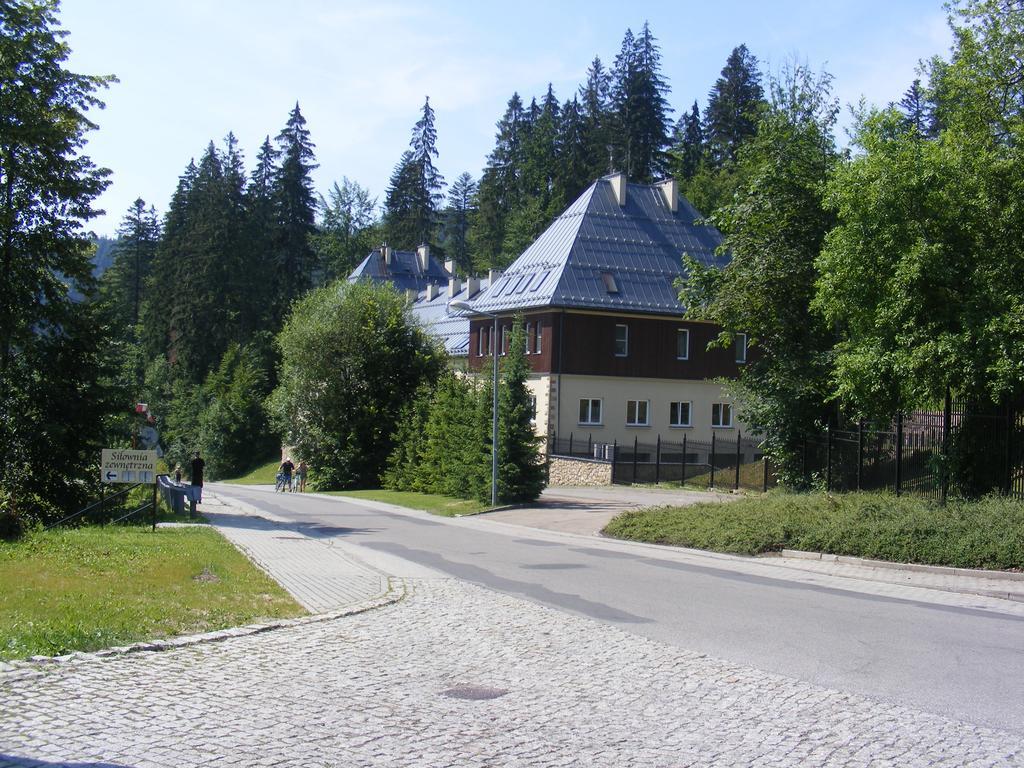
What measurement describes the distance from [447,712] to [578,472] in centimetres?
3691

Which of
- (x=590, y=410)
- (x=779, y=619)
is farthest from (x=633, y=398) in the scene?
(x=779, y=619)

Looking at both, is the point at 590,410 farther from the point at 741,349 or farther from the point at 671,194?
the point at 671,194

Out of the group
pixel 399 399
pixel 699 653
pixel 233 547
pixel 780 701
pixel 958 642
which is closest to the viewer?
pixel 780 701

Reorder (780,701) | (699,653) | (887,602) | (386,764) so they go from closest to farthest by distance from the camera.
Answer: (386,764) → (780,701) → (699,653) → (887,602)

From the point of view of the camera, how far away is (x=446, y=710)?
25.3ft

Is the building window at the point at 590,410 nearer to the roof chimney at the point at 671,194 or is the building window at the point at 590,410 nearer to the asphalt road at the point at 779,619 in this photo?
the roof chimney at the point at 671,194

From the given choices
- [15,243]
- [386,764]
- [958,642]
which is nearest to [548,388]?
[15,243]

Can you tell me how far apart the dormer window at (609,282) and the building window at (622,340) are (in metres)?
1.92

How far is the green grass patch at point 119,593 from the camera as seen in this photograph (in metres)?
9.81

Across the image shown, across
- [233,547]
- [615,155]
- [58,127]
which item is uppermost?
[615,155]

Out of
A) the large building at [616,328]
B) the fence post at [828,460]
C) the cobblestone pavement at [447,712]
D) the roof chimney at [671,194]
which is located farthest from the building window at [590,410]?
the cobblestone pavement at [447,712]

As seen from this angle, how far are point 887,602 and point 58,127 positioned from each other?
23.7m

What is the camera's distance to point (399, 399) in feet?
162

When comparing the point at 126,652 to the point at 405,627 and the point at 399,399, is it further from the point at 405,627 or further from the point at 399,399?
the point at 399,399
